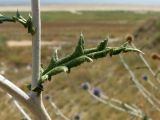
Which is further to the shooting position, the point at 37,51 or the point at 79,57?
the point at 79,57

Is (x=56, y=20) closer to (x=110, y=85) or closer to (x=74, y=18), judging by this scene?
(x=74, y=18)

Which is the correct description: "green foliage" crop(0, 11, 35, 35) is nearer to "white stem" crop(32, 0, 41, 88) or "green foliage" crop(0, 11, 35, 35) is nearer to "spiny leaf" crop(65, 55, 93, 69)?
"white stem" crop(32, 0, 41, 88)

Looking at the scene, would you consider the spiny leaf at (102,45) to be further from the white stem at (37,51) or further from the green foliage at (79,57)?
the white stem at (37,51)

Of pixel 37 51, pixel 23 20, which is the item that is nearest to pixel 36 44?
pixel 37 51

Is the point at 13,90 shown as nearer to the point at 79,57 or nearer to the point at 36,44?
the point at 36,44

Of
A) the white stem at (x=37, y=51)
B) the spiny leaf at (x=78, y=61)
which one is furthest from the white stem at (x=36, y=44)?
the spiny leaf at (x=78, y=61)

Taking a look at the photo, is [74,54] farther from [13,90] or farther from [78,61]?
[13,90]

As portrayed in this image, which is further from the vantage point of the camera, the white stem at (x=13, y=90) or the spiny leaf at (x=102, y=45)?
the spiny leaf at (x=102, y=45)

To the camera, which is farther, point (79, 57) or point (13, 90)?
point (79, 57)

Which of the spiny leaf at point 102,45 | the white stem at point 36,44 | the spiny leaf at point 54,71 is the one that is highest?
the white stem at point 36,44

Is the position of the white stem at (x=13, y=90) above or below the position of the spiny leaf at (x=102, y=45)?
below

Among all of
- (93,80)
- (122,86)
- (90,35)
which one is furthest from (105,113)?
(90,35)
